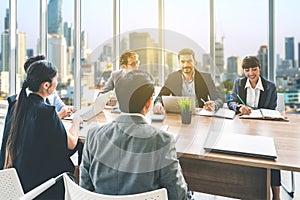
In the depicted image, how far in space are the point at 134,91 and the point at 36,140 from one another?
0.68 metres

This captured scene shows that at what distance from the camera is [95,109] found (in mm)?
2059

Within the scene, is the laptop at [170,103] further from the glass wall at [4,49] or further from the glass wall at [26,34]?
the glass wall at [4,49]

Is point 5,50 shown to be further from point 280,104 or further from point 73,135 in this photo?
point 280,104

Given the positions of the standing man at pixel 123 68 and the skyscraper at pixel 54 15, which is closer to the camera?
the standing man at pixel 123 68

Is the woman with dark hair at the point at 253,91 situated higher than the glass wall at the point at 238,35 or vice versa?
the glass wall at the point at 238,35

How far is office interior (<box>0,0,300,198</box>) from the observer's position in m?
3.36

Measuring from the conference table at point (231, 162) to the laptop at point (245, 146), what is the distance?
0.08 feet

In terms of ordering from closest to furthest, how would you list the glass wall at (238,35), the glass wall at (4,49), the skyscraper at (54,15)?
the glass wall at (238,35) → the glass wall at (4,49) → the skyscraper at (54,15)

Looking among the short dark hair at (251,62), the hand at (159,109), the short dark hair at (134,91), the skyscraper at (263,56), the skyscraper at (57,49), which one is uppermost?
the skyscraper at (57,49)

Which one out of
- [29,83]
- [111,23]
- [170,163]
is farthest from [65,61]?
[170,163]

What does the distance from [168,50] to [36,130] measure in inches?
33.9

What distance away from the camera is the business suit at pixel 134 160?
1.04 m

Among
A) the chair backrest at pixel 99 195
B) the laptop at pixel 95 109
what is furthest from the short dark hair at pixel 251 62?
the chair backrest at pixel 99 195

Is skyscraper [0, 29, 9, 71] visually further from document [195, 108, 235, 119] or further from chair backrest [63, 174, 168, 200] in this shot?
chair backrest [63, 174, 168, 200]
